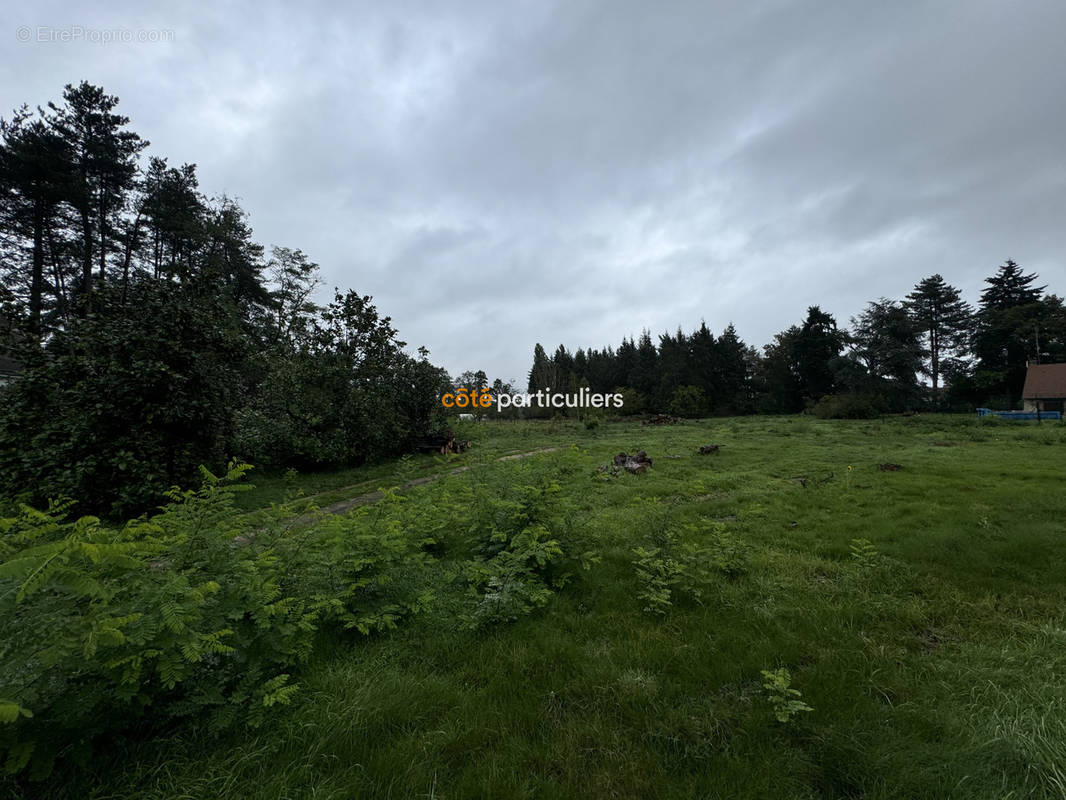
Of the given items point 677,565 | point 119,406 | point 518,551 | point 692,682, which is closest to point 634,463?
point 677,565

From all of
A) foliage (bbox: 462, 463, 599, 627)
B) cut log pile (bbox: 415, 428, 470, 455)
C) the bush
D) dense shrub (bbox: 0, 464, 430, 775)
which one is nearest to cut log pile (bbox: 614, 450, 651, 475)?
foliage (bbox: 462, 463, 599, 627)

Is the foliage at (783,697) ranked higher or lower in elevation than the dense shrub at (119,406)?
lower

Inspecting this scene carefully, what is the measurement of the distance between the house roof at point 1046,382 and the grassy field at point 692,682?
131 feet

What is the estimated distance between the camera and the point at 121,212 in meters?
23.4

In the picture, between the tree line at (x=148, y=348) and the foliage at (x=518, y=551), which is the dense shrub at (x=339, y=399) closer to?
the tree line at (x=148, y=348)

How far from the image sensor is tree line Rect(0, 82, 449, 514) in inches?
278

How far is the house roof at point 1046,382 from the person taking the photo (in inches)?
1151

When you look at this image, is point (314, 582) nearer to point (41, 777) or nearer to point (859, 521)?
point (41, 777)

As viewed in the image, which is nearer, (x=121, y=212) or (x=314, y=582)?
(x=314, y=582)

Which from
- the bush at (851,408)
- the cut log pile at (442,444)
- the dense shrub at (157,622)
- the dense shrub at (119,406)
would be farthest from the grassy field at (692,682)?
the bush at (851,408)

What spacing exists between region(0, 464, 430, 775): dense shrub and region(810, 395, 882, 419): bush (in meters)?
37.6

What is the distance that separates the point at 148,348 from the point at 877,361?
47.8 m

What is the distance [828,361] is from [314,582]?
151 ft

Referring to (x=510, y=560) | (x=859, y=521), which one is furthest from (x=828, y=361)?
(x=510, y=560)
